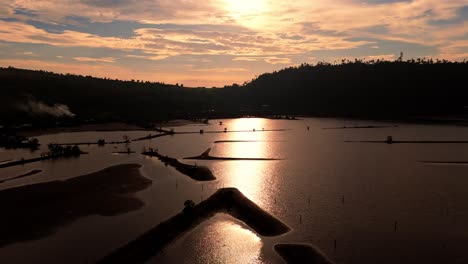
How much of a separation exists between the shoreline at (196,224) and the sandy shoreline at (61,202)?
9646mm

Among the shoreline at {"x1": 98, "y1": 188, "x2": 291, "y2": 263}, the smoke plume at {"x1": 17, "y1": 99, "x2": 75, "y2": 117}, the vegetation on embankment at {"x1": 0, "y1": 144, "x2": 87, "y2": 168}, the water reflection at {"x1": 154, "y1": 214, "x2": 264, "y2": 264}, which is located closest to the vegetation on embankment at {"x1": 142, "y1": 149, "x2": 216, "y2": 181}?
the shoreline at {"x1": 98, "y1": 188, "x2": 291, "y2": 263}

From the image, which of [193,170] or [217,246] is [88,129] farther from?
[217,246]

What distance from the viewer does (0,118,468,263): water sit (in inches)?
1517

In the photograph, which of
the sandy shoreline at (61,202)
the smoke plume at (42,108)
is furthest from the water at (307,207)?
the smoke plume at (42,108)

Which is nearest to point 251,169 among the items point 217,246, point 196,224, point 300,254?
point 196,224

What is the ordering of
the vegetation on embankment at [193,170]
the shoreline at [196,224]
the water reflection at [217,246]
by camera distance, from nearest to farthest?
the shoreline at [196,224], the water reflection at [217,246], the vegetation on embankment at [193,170]

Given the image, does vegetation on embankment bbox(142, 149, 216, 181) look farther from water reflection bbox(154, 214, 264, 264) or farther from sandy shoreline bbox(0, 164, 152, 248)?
water reflection bbox(154, 214, 264, 264)

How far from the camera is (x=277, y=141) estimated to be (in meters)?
130

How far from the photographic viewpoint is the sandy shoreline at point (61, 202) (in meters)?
45.1

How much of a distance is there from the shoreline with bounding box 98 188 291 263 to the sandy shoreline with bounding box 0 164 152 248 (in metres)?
9.65

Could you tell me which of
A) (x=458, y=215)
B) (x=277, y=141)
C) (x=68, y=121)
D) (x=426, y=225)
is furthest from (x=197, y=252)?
(x=68, y=121)

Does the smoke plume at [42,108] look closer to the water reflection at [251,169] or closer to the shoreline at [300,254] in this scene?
the water reflection at [251,169]

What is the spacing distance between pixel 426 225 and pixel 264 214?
1782cm

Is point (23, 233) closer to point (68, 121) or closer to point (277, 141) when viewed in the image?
point (277, 141)
